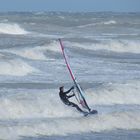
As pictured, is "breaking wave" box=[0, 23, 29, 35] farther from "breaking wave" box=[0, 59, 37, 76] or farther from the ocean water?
"breaking wave" box=[0, 59, 37, 76]

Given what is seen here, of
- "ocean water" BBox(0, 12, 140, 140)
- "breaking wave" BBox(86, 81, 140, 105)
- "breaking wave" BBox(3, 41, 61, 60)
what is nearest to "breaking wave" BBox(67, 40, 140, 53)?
"breaking wave" BBox(3, 41, 61, 60)

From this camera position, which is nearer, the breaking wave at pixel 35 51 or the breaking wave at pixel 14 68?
the breaking wave at pixel 14 68

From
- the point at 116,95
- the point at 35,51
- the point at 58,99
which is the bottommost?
the point at 35,51

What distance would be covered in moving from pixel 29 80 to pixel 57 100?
5303mm

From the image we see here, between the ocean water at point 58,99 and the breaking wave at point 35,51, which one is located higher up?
the ocean water at point 58,99

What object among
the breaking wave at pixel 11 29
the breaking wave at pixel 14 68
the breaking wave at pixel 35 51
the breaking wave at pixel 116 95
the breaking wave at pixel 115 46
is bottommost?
the breaking wave at pixel 11 29

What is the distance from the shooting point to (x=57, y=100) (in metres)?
18.2

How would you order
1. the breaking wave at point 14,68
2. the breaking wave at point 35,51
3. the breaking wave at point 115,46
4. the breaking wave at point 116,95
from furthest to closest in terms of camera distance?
the breaking wave at point 115,46
the breaking wave at point 35,51
the breaking wave at point 14,68
the breaking wave at point 116,95

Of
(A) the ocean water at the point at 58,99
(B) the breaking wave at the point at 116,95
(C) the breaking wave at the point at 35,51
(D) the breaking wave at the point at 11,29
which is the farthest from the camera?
(D) the breaking wave at the point at 11,29

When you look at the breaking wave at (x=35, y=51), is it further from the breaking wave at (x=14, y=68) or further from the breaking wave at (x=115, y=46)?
the breaking wave at (x=14, y=68)

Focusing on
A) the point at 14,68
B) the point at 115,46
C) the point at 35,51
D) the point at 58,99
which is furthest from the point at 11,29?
the point at 58,99

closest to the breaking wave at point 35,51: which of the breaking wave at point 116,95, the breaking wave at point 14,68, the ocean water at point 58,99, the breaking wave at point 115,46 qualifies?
the ocean water at point 58,99

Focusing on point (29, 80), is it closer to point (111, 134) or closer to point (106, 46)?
point (111, 134)

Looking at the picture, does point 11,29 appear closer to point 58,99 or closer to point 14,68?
point 14,68
